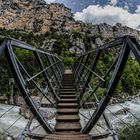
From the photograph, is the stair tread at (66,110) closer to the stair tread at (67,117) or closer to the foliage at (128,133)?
the stair tread at (67,117)

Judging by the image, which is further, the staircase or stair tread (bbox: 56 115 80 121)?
stair tread (bbox: 56 115 80 121)

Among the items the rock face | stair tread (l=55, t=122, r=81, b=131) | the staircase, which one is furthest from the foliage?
the rock face

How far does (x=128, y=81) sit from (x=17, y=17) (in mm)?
53353

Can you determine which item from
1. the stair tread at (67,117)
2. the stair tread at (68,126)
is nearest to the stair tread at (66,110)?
the stair tread at (67,117)

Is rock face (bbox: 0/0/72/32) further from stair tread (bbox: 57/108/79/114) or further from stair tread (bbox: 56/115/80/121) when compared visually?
stair tread (bbox: 56/115/80/121)

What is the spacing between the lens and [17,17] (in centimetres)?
8775

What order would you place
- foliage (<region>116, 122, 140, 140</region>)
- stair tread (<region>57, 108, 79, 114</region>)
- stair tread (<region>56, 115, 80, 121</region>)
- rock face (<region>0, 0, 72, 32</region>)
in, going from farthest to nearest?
rock face (<region>0, 0, 72, 32</region>)
foliage (<region>116, 122, 140, 140</region>)
stair tread (<region>57, 108, 79, 114</region>)
stair tread (<region>56, 115, 80, 121</region>)

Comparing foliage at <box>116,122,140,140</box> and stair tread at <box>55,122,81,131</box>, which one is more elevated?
stair tread at <box>55,122,81,131</box>

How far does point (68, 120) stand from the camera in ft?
19.5

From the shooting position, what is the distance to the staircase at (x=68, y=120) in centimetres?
444

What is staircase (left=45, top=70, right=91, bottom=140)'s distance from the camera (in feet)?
14.6

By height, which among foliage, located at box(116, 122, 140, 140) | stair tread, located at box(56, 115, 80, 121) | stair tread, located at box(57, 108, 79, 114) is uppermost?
stair tread, located at box(56, 115, 80, 121)

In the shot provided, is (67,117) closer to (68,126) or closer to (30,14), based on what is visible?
(68,126)

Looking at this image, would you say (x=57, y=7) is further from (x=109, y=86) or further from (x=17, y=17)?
(x=109, y=86)
